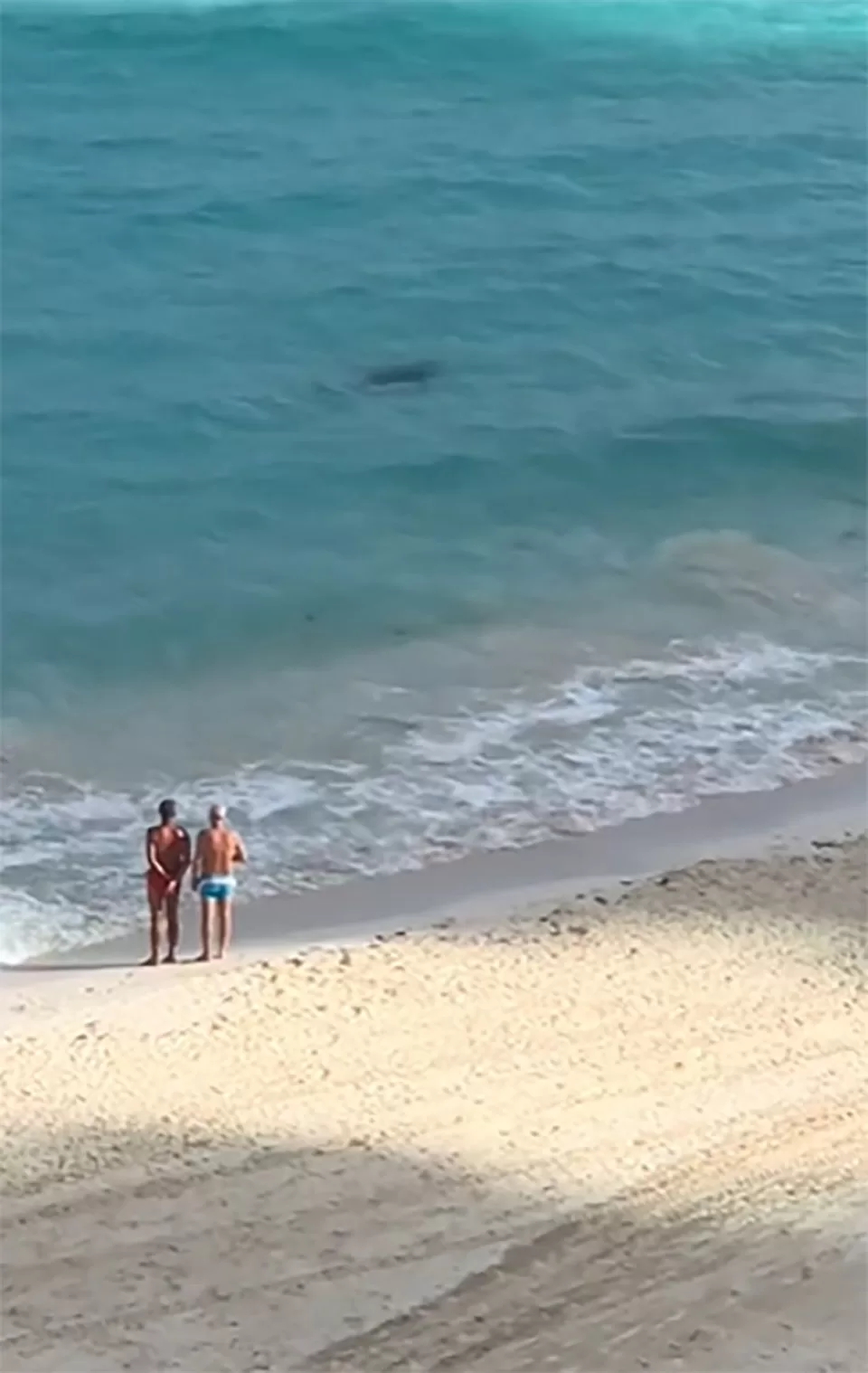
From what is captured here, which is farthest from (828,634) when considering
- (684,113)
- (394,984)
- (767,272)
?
(684,113)

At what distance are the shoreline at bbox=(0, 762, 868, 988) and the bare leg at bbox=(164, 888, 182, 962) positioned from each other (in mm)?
84

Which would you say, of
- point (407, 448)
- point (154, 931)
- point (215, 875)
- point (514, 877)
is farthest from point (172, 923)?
point (407, 448)

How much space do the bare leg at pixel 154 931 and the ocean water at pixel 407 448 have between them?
0.53m

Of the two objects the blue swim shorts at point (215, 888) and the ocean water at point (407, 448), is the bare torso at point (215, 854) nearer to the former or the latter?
the blue swim shorts at point (215, 888)

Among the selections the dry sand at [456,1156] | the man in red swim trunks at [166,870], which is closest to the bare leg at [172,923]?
the man in red swim trunks at [166,870]

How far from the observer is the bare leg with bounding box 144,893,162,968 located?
10.9m

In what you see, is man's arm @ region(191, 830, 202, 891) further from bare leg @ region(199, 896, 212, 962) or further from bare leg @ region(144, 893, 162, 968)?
bare leg @ region(144, 893, 162, 968)

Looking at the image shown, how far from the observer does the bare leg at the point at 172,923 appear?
1091 centimetres

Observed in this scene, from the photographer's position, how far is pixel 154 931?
10.9 metres

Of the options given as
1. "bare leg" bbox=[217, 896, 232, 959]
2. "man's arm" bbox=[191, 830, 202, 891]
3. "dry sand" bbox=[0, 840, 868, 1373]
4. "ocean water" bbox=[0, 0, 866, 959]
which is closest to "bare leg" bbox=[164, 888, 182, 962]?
"man's arm" bbox=[191, 830, 202, 891]

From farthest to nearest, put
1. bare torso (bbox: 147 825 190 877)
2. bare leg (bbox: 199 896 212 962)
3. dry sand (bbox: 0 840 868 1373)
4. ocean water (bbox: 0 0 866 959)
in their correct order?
ocean water (bbox: 0 0 866 959), bare leg (bbox: 199 896 212 962), bare torso (bbox: 147 825 190 877), dry sand (bbox: 0 840 868 1373)

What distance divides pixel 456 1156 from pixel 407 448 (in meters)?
11.5

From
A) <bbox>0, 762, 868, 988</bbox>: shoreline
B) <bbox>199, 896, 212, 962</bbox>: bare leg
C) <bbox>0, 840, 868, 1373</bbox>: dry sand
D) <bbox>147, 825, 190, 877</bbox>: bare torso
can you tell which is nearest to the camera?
<bbox>0, 840, 868, 1373</bbox>: dry sand

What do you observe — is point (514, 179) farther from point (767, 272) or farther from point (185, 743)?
point (185, 743)
